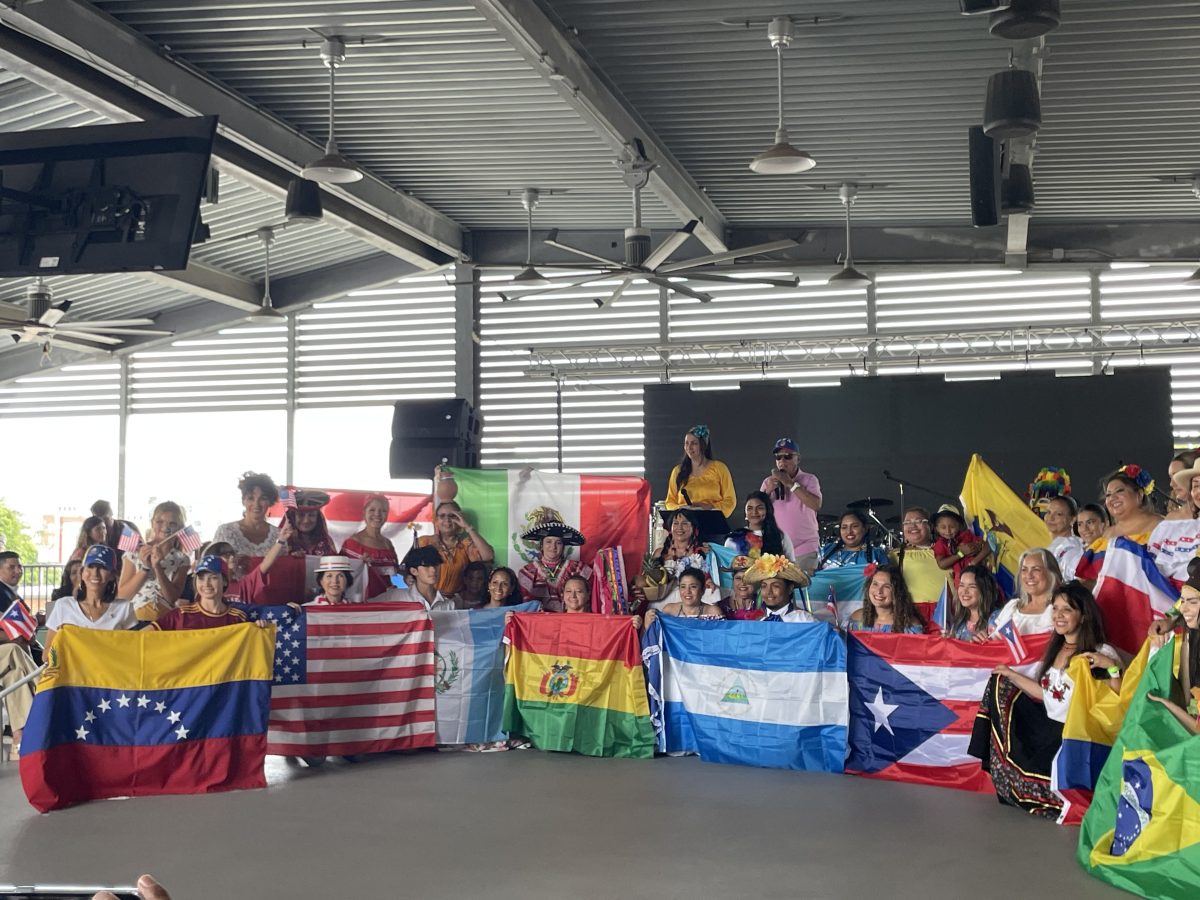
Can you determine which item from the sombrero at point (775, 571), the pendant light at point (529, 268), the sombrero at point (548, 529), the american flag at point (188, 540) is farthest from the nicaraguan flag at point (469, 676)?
the pendant light at point (529, 268)

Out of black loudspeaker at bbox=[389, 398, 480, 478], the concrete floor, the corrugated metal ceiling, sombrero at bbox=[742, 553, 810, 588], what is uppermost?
the corrugated metal ceiling

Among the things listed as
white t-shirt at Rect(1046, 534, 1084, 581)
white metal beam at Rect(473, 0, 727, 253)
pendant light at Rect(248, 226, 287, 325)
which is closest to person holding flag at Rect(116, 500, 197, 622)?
white metal beam at Rect(473, 0, 727, 253)

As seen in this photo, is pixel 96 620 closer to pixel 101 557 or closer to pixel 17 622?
pixel 101 557

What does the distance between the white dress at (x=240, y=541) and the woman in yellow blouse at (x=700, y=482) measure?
2843 millimetres

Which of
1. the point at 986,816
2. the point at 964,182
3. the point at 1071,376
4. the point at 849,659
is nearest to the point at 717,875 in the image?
the point at 986,816

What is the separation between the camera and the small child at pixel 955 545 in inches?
311

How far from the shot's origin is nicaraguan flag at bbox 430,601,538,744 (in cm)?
792

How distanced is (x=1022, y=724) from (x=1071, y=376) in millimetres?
7743

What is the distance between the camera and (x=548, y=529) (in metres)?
→ 8.80

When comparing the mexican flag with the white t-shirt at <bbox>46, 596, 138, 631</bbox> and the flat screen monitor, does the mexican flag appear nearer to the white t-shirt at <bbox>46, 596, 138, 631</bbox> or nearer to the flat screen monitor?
the white t-shirt at <bbox>46, 596, 138, 631</bbox>

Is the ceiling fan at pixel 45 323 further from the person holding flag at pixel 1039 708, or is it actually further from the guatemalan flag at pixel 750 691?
the person holding flag at pixel 1039 708

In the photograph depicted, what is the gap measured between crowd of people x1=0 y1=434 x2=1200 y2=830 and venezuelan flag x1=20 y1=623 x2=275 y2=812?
0.93 ft

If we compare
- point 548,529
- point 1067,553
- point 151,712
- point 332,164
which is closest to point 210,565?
point 151,712

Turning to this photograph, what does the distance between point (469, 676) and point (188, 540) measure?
76.5 inches
